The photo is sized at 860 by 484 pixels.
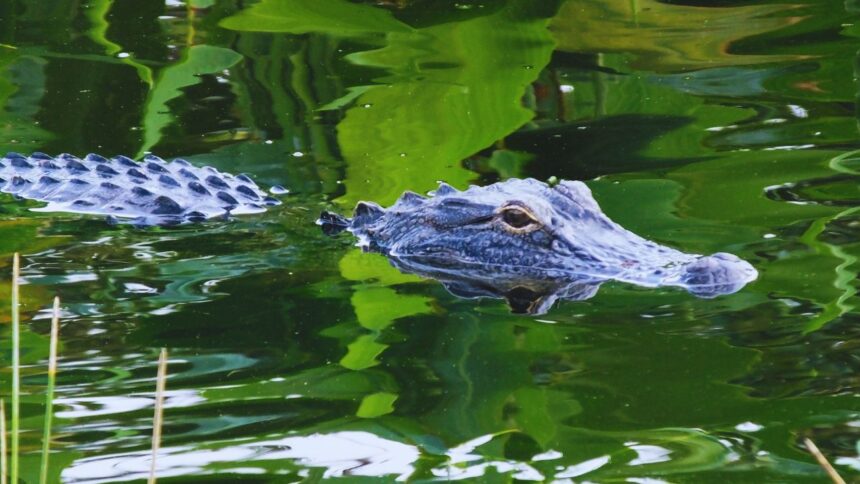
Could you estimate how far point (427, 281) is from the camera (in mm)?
5504

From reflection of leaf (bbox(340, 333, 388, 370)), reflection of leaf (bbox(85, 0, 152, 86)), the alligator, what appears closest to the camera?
reflection of leaf (bbox(340, 333, 388, 370))

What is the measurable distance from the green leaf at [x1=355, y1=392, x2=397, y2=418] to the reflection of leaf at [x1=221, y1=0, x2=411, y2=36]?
6724 mm

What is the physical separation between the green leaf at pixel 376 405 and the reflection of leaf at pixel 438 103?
2995 mm

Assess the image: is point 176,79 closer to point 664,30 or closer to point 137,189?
point 137,189

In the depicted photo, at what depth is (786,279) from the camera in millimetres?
4953

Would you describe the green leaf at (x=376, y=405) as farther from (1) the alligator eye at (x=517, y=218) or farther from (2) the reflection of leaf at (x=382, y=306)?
(1) the alligator eye at (x=517, y=218)

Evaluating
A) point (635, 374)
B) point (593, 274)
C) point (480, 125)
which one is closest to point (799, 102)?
point (480, 125)

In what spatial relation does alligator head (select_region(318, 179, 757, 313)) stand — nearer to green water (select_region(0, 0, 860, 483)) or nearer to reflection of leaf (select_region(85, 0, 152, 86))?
green water (select_region(0, 0, 860, 483))

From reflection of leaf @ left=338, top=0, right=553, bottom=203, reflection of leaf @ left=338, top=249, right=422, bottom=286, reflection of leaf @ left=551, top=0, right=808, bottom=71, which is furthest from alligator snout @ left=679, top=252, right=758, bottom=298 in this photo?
reflection of leaf @ left=551, top=0, right=808, bottom=71

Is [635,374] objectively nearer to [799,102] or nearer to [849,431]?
[849,431]

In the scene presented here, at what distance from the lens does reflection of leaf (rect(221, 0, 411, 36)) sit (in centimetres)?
1038

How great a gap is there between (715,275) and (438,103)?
152 inches

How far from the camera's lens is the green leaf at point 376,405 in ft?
12.4

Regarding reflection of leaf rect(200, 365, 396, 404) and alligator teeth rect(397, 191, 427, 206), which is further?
alligator teeth rect(397, 191, 427, 206)
